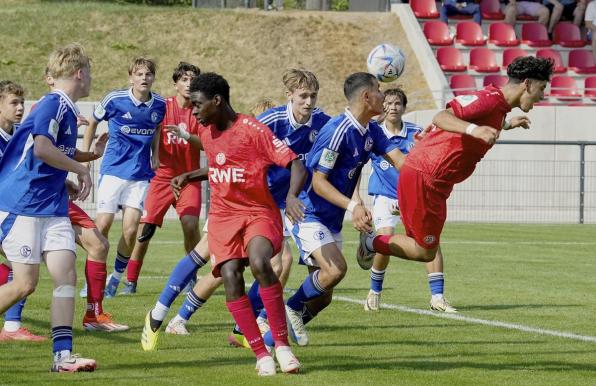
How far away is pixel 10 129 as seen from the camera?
8.91 metres

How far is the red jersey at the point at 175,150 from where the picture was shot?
11922mm

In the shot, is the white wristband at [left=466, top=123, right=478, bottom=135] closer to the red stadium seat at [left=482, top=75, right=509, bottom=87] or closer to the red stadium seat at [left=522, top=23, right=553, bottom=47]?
the red stadium seat at [left=482, top=75, right=509, bottom=87]

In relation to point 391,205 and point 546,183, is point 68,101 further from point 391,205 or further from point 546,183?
point 546,183

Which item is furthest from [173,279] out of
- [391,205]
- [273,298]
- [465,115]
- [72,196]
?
[391,205]

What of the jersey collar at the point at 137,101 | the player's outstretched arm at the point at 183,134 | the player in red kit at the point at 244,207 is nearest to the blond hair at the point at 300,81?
the player's outstretched arm at the point at 183,134

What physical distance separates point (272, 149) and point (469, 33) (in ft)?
78.9

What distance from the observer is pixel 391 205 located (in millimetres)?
11812

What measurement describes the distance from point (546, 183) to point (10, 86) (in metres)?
18.0

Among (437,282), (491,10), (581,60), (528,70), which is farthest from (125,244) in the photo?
(491,10)

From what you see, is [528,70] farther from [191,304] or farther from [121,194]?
[121,194]

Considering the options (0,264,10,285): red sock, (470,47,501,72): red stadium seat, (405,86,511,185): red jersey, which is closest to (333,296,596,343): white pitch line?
(405,86,511,185): red jersey

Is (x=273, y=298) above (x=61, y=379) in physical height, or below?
above

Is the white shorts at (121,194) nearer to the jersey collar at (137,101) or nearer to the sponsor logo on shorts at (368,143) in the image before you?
the jersey collar at (137,101)

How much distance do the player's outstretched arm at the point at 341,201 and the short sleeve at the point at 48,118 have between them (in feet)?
6.22
